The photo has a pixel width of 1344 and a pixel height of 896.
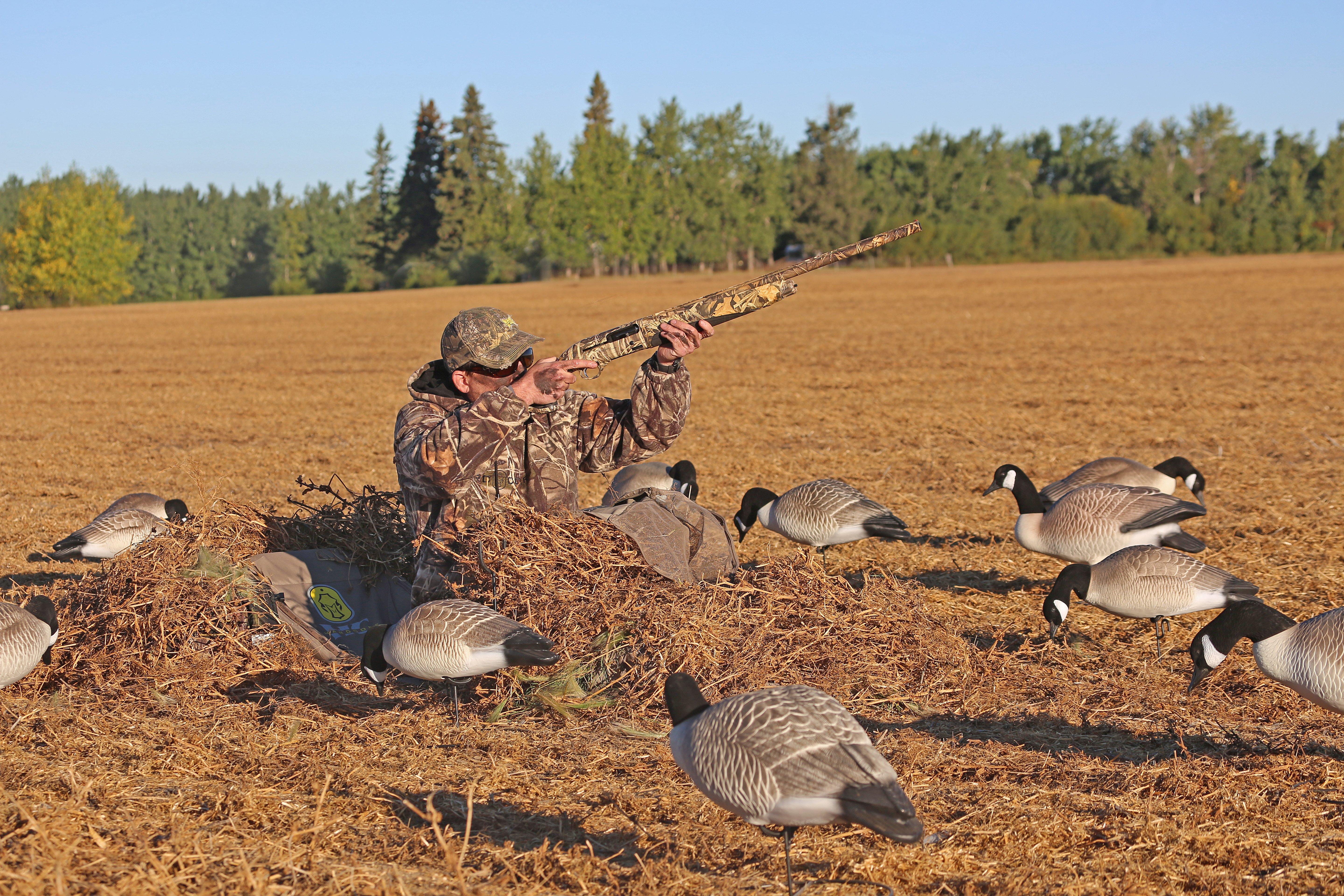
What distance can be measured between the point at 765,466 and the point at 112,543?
6893 millimetres

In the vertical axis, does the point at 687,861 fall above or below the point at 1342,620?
below

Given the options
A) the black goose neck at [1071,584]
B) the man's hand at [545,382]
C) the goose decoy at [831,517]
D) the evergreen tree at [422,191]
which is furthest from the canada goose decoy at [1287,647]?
the evergreen tree at [422,191]

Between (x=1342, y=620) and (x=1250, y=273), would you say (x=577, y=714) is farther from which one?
(x=1250, y=273)

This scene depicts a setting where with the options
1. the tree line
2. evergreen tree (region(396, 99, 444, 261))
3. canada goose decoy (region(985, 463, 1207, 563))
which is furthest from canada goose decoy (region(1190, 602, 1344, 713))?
evergreen tree (region(396, 99, 444, 261))

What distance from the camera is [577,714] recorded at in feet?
18.4

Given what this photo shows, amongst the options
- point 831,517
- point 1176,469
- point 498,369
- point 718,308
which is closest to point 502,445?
point 498,369

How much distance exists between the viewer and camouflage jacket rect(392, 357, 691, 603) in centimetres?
586

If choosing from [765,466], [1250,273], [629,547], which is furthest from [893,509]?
[1250,273]

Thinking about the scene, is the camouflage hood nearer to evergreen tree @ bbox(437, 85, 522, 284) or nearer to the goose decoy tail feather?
the goose decoy tail feather

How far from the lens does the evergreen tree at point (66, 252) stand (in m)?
95.2

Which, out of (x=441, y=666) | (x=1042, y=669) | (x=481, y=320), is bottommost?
(x=1042, y=669)

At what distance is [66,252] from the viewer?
95.9 m

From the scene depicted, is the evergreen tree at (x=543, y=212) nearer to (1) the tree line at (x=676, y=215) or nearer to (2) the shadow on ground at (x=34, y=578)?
(1) the tree line at (x=676, y=215)

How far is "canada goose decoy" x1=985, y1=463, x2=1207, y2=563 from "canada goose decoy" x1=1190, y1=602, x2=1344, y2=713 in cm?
217
